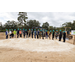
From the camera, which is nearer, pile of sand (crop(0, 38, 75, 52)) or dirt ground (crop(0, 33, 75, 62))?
dirt ground (crop(0, 33, 75, 62))

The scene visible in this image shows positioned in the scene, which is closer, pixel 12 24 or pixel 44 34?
pixel 44 34

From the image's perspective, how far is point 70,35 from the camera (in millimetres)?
12469

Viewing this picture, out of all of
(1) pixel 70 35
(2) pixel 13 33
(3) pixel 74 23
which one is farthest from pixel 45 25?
(2) pixel 13 33

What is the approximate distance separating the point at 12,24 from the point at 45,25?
22.5 metres

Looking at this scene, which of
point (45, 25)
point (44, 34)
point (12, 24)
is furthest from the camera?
point (45, 25)

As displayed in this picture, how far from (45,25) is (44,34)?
32.0 meters

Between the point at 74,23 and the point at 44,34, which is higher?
the point at 74,23

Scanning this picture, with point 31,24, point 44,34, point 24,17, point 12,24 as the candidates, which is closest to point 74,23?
point 31,24

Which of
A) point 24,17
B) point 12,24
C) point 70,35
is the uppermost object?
point 24,17

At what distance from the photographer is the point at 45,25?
40.9 meters

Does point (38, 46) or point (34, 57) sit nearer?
point (34, 57)

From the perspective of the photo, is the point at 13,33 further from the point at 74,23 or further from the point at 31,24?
the point at 74,23

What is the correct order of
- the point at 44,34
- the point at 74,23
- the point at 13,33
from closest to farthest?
the point at 13,33 → the point at 44,34 → the point at 74,23

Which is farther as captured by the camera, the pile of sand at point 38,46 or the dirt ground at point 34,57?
the pile of sand at point 38,46
